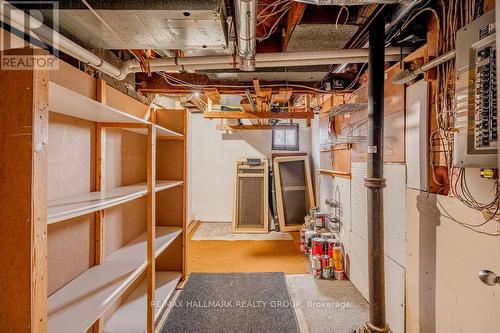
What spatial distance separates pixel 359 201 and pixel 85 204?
2.28m

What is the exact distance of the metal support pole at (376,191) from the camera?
1.67 meters

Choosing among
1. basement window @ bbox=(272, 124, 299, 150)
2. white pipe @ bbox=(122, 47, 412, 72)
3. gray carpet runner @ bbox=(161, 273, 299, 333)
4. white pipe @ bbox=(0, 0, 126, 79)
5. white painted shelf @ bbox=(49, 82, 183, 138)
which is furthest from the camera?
basement window @ bbox=(272, 124, 299, 150)

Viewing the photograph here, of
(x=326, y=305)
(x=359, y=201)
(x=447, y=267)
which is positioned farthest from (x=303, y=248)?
(x=447, y=267)

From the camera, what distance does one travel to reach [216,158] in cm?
532

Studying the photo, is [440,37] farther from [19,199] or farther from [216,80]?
[19,199]

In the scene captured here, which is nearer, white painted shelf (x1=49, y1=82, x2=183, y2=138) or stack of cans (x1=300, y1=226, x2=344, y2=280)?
white painted shelf (x1=49, y1=82, x2=183, y2=138)

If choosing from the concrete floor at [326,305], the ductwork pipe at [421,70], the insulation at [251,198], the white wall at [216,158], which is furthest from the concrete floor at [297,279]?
the ductwork pipe at [421,70]

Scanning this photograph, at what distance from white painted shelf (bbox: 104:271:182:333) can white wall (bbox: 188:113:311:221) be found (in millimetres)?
2750

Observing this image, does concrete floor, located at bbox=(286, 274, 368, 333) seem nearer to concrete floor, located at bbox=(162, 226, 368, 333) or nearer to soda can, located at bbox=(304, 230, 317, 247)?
concrete floor, located at bbox=(162, 226, 368, 333)

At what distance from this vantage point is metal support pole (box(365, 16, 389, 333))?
1671 millimetres

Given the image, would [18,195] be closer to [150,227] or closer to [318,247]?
[150,227]

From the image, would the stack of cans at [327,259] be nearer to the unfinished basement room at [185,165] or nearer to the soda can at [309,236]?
the unfinished basement room at [185,165]

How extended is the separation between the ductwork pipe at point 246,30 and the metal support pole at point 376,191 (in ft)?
2.63

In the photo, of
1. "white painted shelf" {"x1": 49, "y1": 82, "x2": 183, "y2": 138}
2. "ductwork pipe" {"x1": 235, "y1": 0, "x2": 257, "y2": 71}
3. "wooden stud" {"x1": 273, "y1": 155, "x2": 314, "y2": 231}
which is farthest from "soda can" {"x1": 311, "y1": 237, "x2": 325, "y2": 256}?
"white painted shelf" {"x1": 49, "y1": 82, "x2": 183, "y2": 138}
